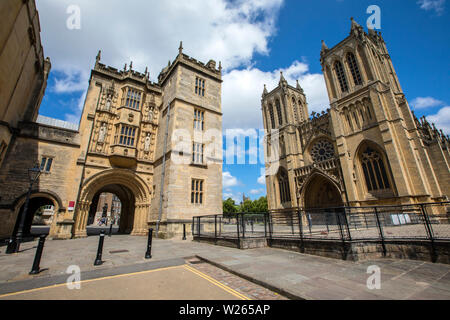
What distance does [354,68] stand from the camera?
2725cm

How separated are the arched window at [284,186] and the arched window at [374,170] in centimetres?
1100

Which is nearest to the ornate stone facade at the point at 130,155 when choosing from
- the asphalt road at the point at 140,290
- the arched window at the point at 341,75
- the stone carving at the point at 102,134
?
the stone carving at the point at 102,134

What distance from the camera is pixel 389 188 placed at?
20.9 m

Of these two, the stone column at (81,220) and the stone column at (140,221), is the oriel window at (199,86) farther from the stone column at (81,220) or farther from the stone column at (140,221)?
the stone column at (81,220)

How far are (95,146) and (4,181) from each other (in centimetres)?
568

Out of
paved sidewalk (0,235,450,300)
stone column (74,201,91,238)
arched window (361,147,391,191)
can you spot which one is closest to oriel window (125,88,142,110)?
stone column (74,201,91,238)

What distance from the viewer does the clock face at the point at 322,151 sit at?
2778cm

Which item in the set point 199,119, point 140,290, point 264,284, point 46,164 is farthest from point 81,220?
point 264,284

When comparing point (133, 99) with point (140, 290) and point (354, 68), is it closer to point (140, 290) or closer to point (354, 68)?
point (140, 290)

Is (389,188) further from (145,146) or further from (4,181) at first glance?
(4,181)

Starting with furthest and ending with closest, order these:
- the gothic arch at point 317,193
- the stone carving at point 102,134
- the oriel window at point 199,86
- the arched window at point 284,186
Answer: the arched window at point 284,186 < the gothic arch at point 317,193 < the oriel window at point 199,86 < the stone carving at point 102,134

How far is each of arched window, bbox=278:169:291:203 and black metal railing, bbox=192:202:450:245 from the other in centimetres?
2234

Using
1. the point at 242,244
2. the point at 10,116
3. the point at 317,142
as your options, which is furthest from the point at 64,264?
the point at 317,142

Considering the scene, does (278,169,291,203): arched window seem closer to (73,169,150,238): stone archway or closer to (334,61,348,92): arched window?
(334,61,348,92): arched window
